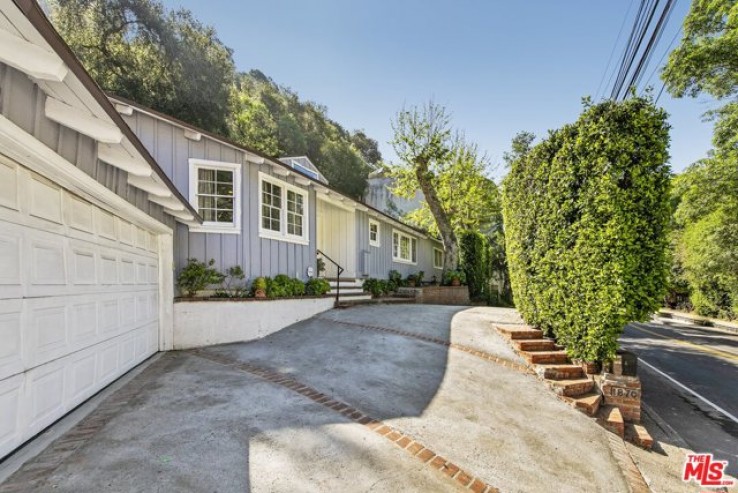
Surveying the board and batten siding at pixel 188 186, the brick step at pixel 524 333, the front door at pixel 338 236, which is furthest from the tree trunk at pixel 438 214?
the brick step at pixel 524 333

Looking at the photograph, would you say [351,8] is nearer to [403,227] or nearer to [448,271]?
[403,227]

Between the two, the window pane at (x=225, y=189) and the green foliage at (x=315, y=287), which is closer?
the window pane at (x=225, y=189)

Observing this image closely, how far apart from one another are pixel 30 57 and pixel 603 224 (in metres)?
5.90

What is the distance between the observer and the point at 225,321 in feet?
21.7

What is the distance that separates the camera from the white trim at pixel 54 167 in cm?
217

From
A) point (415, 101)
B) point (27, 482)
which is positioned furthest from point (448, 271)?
point (27, 482)

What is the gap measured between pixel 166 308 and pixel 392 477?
5288 millimetres

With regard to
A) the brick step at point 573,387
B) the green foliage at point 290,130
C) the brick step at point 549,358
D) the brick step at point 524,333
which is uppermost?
the green foliage at point 290,130

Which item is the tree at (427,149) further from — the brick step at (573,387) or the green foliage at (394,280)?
the brick step at (573,387)

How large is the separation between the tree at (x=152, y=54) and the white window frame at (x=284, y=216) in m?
12.1

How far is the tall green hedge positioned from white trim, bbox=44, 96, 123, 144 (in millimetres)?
5677

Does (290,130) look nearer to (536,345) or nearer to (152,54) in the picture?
(152,54)

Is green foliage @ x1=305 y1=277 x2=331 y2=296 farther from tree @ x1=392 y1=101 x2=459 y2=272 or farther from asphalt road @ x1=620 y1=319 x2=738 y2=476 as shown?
tree @ x1=392 y1=101 x2=459 y2=272

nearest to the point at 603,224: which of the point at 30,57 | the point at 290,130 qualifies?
the point at 30,57
